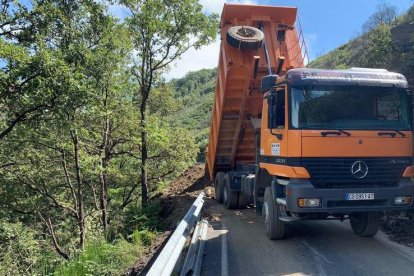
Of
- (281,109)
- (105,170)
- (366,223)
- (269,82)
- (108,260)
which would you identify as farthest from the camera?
(105,170)

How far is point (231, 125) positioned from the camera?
36.2ft

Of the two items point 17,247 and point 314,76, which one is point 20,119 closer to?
point 17,247

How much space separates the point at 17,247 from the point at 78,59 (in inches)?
284

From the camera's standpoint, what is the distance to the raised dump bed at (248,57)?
9.53m

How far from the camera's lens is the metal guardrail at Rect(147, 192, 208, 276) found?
4.04 metres

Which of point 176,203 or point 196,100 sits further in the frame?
point 196,100

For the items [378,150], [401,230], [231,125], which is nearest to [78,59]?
[231,125]

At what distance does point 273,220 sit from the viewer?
7.51 m

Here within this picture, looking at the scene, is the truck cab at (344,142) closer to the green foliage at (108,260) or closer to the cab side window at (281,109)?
the cab side window at (281,109)

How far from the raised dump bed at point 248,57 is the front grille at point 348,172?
341 centimetres

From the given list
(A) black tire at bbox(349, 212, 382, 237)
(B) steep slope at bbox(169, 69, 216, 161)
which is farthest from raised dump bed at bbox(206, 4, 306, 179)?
(B) steep slope at bbox(169, 69, 216, 161)

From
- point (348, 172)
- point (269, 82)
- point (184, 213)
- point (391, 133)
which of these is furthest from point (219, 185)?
point (391, 133)

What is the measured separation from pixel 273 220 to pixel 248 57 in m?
4.00

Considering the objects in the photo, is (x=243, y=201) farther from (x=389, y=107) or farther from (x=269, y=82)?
(x=389, y=107)
